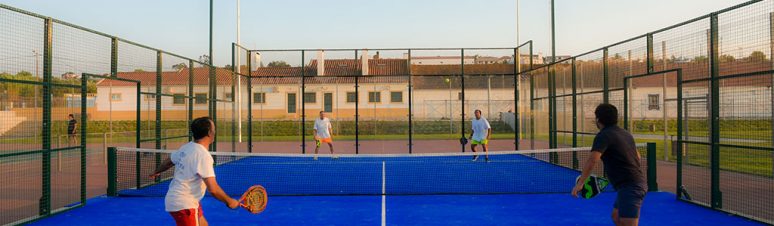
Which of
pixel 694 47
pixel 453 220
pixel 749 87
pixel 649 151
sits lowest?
pixel 453 220

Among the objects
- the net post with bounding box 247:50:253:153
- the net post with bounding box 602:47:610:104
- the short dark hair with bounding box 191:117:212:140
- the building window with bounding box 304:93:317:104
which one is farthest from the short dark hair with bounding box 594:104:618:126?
the building window with bounding box 304:93:317:104

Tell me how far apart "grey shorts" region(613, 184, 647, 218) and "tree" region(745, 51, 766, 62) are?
566cm

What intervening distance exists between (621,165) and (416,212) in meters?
3.94

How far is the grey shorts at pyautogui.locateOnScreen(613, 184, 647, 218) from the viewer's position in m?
4.76

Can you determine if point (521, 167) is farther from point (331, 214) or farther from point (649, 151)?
point (331, 214)

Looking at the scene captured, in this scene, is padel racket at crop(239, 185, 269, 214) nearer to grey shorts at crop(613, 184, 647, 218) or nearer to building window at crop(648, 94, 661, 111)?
grey shorts at crop(613, 184, 647, 218)

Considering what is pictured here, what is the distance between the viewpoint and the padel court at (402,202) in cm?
762

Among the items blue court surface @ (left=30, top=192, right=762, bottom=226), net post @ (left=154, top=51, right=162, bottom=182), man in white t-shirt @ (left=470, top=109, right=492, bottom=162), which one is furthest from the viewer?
man in white t-shirt @ (left=470, top=109, right=492, bottom=162)

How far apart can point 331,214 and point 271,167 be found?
8.04 meters

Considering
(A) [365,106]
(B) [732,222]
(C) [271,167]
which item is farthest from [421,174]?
(A) [365,106]

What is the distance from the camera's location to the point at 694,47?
30.5 ft

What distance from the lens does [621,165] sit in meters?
4.89

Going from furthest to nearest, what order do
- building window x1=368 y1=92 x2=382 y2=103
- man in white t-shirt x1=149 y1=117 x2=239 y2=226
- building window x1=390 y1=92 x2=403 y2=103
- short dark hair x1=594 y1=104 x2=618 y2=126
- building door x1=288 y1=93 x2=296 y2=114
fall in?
building door x1=288 y1=93 x2=296 y2=114
building window x1=368 y1=92 x2=382 y2=103
building window x1=390 y1=92 x2=403 y2=103
short dark hair x1=594 y1=104 x2=618 y2=126
man in white t-shirt x1=149 y1=117 x2=239 y2=226

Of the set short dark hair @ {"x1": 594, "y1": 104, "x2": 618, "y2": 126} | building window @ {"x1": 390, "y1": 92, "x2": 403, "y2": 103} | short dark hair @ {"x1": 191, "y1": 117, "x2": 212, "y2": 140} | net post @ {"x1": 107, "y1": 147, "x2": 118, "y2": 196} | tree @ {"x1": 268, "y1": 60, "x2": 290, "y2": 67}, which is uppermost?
tree @ {"x1": 268, "y1": 60, "x2": 290, "y2": 67}
